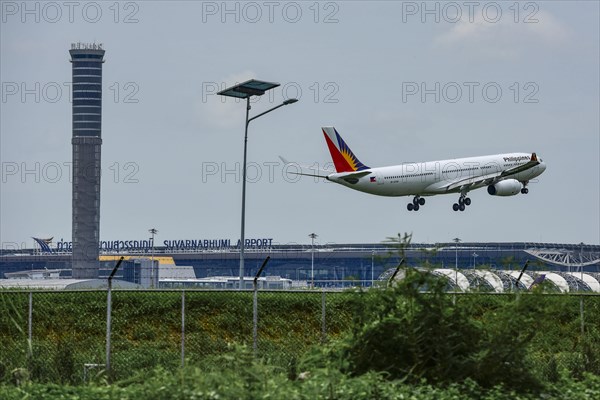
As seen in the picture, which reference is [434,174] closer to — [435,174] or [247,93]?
[435,174]

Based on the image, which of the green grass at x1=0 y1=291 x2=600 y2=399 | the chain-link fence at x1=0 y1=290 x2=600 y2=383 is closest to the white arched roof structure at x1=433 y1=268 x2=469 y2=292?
the green grass at x1=0 y1=291 x2=600 y2=399

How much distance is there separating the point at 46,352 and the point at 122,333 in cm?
779

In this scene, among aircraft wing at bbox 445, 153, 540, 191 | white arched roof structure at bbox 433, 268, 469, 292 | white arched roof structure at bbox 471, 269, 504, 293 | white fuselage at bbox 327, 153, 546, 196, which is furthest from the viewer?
white fuselage at bbox 327, 153, 546, 196

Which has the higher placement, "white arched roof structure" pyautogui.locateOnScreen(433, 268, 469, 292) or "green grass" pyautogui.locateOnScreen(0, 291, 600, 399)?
"white arched roof structure" pyautogui.locateOnScreen(433, 268, 469, 292)

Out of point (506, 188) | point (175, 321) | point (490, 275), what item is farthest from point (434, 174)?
point (490, 275)

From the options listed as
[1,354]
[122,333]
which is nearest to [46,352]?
[1,354]

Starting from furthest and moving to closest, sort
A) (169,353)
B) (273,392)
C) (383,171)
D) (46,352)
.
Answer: (383,171), (169,353), (46,352), (273,392)

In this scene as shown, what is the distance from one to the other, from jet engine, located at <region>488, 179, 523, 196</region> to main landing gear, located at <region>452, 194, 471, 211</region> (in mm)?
2294

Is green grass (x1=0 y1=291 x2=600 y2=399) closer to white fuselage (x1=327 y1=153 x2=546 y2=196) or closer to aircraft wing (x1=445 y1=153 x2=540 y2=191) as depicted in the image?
white fuselage (x1=327 y1=153 x2=546 y2=196)

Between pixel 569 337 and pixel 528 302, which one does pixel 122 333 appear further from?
pixel 528 302

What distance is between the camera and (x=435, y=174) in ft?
318

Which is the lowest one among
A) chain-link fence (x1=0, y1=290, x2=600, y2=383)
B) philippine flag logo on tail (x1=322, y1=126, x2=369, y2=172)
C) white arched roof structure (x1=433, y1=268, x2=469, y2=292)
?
chain-link fence (x1=0, y1=290, x2=600, y2=383)

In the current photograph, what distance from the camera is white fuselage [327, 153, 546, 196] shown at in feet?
313

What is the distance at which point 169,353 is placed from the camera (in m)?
31.5
